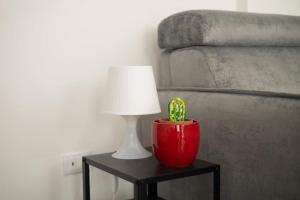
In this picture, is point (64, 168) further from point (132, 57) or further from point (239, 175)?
point (239, 175)

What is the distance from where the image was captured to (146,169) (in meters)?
1.10

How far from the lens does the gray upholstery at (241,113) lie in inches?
37.7

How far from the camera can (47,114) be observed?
1.41m

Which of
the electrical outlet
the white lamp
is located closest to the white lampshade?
the white lamp

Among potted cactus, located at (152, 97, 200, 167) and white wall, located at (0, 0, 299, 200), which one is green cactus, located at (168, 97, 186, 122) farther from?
white wall, located at (0, 0, 299, 200)

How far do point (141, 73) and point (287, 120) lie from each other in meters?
0.45

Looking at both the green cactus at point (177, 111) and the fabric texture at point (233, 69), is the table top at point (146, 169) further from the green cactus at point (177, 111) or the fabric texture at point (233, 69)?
the fabric texture at point (233, 69)

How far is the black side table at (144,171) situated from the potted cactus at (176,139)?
3cm

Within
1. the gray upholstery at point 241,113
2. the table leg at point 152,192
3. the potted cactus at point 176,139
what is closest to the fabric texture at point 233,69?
the gray upholstery at point 241,113

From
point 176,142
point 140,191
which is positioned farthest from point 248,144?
point 140,191

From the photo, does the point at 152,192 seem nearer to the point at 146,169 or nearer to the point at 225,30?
the point at 146,169

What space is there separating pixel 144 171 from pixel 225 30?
63 cm

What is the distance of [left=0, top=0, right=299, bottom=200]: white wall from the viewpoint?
1.34 meters

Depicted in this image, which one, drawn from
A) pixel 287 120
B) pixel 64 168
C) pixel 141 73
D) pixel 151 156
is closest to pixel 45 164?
pixel 64 168
